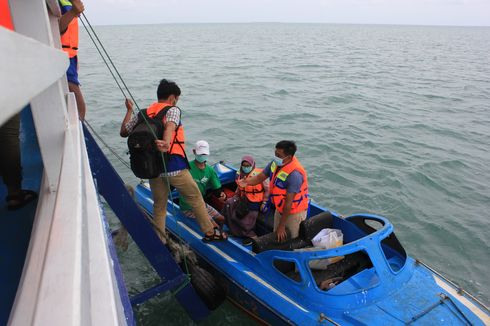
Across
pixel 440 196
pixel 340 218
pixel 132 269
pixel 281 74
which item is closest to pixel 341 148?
pixel 440 196

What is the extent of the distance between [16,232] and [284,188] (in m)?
3.36

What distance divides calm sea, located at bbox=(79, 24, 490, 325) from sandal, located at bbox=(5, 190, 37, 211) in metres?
3.61

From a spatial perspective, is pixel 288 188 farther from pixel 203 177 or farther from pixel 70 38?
pixel 70 38

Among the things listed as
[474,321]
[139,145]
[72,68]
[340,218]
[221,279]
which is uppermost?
[72,68]

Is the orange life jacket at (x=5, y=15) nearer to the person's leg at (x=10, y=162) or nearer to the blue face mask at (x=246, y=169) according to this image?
the person's leg at (x=10, y=162)

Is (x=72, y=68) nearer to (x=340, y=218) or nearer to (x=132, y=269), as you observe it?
(x=132, y=269)

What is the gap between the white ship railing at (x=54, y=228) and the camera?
2.14ft

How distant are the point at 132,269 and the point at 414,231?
19.6ft

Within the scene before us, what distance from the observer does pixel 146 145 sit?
14.2 feet

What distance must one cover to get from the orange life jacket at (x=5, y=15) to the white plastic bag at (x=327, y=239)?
4.35 m

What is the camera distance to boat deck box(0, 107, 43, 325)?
7.25ft

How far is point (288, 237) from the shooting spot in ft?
18.0

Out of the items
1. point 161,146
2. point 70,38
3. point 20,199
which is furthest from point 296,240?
point 70,38

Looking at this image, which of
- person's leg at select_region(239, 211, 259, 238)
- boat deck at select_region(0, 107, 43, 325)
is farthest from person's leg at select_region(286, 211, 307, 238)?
boat deck at select_region(0, 107, 43, 325)
